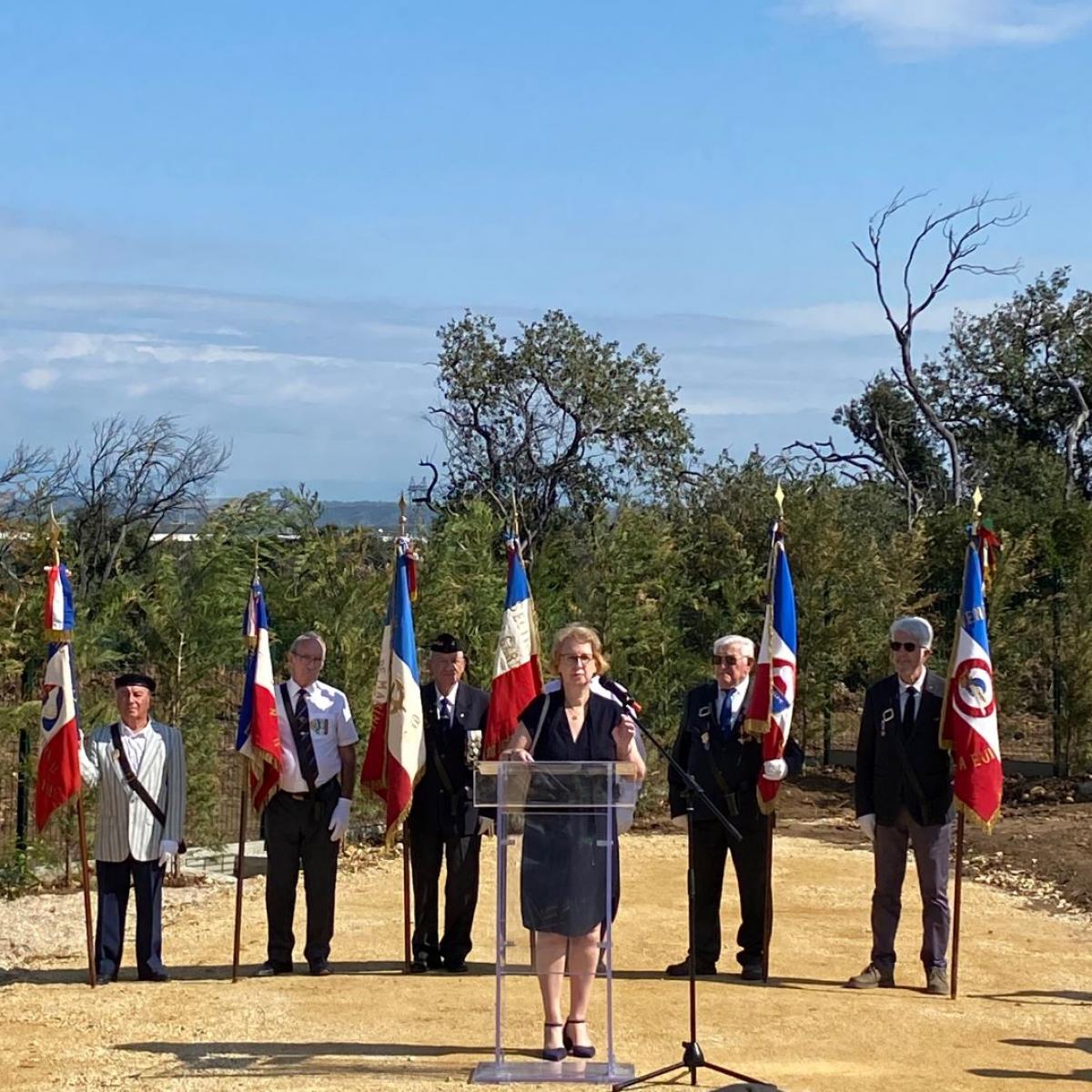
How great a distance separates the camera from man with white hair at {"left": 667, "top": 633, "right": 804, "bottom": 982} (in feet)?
29.0

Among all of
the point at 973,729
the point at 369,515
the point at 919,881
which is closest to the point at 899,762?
the point at 973,729

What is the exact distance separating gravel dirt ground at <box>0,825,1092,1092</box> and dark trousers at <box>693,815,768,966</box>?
0.19 metres

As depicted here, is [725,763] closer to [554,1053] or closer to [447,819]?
[447,819]

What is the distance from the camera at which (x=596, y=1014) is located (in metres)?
7.82

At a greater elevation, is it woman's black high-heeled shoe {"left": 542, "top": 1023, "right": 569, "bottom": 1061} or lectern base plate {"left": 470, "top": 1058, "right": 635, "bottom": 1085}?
woman's black high-heeled shoe {"left": 542, "top": 1023, "right": 569, "bottom": 1061}

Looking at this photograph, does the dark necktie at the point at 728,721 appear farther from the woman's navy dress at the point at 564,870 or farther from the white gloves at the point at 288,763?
the white gloves at the point at 288,763

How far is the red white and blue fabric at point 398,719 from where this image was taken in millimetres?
8938

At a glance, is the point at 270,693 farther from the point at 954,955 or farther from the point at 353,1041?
the point at 954,955

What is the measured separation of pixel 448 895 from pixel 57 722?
7.44 ft

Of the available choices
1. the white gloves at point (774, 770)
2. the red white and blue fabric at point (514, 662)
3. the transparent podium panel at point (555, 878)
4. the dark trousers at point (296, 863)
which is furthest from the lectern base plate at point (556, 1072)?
the red white and blue fabric at point (514, 662)

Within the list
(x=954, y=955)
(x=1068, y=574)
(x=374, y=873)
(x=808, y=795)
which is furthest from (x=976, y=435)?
(x=954, y=955)

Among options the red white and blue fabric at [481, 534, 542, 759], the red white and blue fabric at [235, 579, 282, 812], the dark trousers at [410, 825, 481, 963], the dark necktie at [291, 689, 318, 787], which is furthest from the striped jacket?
the red white and blue fabric at [481, 534, 542, 759]

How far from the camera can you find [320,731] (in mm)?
9031

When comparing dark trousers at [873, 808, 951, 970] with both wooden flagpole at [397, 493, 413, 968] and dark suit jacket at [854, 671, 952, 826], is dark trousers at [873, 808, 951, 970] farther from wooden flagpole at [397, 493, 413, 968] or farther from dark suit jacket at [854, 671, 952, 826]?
wooden flagpole at [397, 493, 413, 968]
